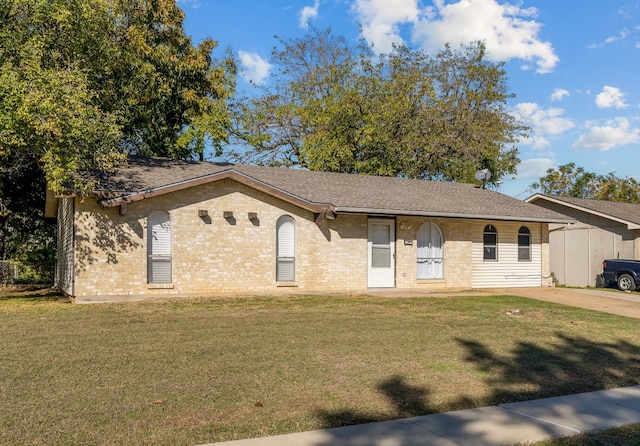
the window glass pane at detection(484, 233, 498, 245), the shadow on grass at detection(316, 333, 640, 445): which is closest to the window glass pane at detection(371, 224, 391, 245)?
the window glass pane at detection(484, 233, 498, 245)

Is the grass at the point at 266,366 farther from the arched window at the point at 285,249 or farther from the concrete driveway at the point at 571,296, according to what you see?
the arched window at the point at 285,249

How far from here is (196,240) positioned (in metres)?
15.9

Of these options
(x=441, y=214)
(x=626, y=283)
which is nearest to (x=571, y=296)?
(x=626, y=283)

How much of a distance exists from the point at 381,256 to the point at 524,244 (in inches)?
257

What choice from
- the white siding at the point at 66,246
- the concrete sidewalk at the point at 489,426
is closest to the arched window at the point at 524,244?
the concrete sidewalk at the point at 489,426

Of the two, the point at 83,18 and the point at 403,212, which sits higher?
the point at 83,18

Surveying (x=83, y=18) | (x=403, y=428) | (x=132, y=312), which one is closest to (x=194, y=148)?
(x=83, y=18)

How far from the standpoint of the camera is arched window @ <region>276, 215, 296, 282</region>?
677 inches

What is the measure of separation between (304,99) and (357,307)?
19.5 metres

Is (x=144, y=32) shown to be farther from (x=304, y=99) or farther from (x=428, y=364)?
(x=428, y=364)

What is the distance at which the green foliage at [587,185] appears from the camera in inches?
1876

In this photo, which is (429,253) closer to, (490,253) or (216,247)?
(490,253)

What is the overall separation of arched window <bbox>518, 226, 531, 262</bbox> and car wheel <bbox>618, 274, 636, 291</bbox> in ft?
12.5

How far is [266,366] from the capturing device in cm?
759
